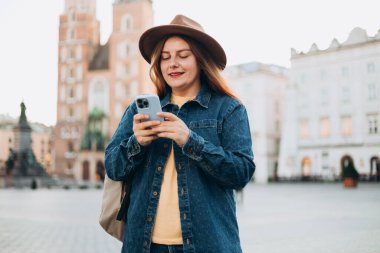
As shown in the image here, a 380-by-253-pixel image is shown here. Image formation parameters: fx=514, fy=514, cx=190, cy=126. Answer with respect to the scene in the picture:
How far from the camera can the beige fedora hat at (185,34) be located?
2.34 metres

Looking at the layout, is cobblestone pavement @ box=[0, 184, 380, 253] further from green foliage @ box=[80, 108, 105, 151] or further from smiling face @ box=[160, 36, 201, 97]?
green foliage @ box=[80, 108, 105, 151]

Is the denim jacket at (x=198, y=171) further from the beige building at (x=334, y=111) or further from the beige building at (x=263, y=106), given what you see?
the beige building at (x=263, y=106)

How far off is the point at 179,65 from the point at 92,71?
5835 centimetres

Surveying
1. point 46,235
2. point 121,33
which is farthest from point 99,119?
point 46,235

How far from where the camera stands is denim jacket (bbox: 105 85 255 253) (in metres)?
2.07

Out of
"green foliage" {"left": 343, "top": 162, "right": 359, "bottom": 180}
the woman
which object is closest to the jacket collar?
the woman

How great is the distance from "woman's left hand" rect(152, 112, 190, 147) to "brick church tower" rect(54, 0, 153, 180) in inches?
2160

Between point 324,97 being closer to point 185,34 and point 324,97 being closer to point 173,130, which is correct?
point 185,34

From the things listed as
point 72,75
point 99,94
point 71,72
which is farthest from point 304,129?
point 71,72

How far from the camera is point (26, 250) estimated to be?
23.4ft

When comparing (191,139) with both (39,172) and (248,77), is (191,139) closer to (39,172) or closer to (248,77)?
(39,172)

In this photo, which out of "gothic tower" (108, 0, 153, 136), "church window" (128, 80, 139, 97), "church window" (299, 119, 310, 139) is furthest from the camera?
"gothic tower" (108, 0, 153, 136)

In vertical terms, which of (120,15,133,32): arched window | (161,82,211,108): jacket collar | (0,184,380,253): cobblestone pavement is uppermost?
(120,15,133,32): arched window

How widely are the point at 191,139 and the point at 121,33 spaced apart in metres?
56.9
